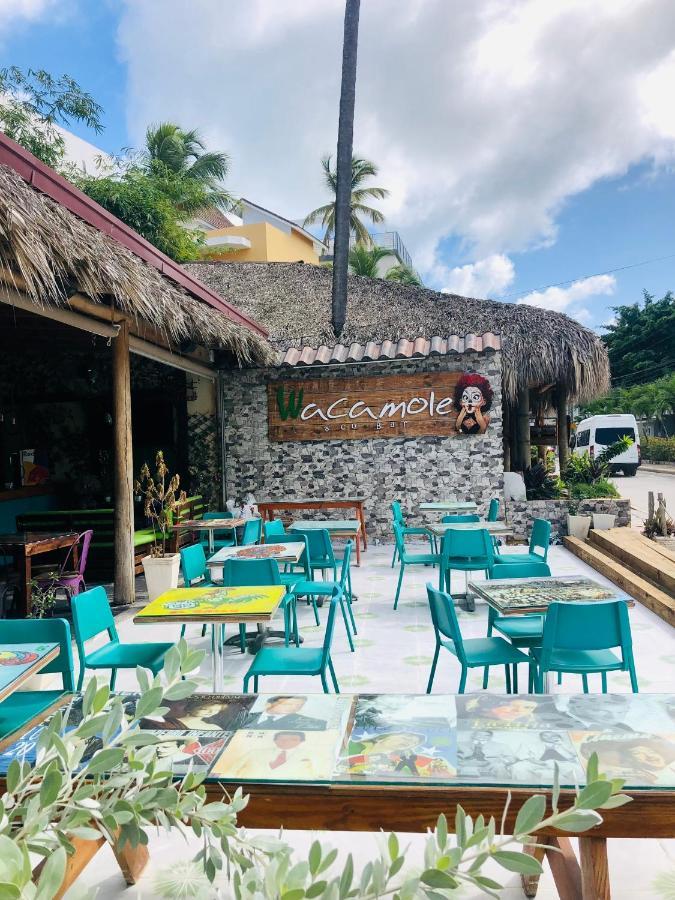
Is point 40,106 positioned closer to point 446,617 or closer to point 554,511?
point 554,511

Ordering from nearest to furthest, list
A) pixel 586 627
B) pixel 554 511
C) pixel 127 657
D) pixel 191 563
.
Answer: pixel 586 627
pixel 127 657
pixel 191 563
pixel 554 511

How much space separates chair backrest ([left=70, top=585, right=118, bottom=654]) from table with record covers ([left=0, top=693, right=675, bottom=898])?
4.10ft

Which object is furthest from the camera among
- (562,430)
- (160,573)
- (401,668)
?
(562,430)

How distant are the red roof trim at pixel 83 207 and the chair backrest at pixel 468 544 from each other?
385 centimetres

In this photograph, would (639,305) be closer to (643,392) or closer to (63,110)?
(643,392)

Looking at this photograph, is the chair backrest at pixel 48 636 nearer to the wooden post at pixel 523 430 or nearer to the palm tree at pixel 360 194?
the wooden post at pixel 523 430

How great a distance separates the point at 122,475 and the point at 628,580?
5.16 m

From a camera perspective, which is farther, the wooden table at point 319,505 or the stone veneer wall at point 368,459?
the stone veneer wall at point 368,459

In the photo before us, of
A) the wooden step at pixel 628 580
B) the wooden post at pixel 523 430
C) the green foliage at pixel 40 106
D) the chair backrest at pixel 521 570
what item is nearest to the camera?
the chair backrest at pixel 521 570

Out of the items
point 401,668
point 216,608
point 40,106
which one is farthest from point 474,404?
point 40,106

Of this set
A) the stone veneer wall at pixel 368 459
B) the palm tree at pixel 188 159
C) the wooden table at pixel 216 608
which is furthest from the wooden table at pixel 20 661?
the palm tree at pixel 188 159

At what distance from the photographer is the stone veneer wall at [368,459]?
9.92 metres

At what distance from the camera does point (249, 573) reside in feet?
15.3

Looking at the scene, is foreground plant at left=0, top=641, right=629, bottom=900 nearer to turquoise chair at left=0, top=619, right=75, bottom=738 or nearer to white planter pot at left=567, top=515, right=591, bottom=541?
turquoise chair at left=0, top=619, right=75, bottom=738
